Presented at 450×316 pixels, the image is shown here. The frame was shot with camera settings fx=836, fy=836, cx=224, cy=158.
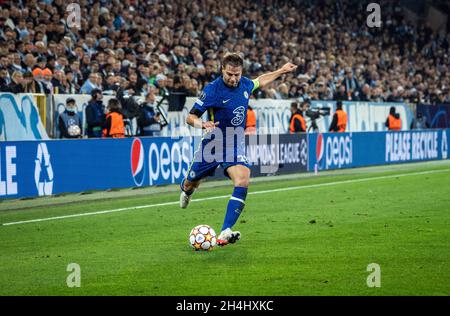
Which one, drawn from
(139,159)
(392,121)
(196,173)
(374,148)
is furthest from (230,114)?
(392,121)

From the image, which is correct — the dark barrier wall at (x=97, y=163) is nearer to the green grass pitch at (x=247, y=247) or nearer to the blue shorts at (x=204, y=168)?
the green grass pitch at (x=247, y=247)

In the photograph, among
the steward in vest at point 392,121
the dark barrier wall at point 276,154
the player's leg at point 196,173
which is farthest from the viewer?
the steward in vest at point 392,121

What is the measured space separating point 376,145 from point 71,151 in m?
14.2

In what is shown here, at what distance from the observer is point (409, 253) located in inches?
388

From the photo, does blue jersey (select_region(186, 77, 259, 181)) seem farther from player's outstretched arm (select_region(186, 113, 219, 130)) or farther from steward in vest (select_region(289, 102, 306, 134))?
steward in vest (select_region(289, 102, 306, 134))

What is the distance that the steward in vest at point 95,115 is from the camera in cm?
1991

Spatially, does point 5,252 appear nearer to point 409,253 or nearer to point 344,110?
point 409,253

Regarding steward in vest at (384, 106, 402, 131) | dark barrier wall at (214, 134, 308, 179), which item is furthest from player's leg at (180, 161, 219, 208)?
steward in vest at (384, 106, 402, 131)

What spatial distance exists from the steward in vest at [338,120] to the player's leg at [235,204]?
18164 mm

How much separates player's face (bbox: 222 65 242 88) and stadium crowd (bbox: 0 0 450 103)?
879 cm

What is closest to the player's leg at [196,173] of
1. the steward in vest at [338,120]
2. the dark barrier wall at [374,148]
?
the dark barrier wall at [374,148]

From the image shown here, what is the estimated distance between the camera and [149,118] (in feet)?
70.3

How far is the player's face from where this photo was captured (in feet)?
35.7
